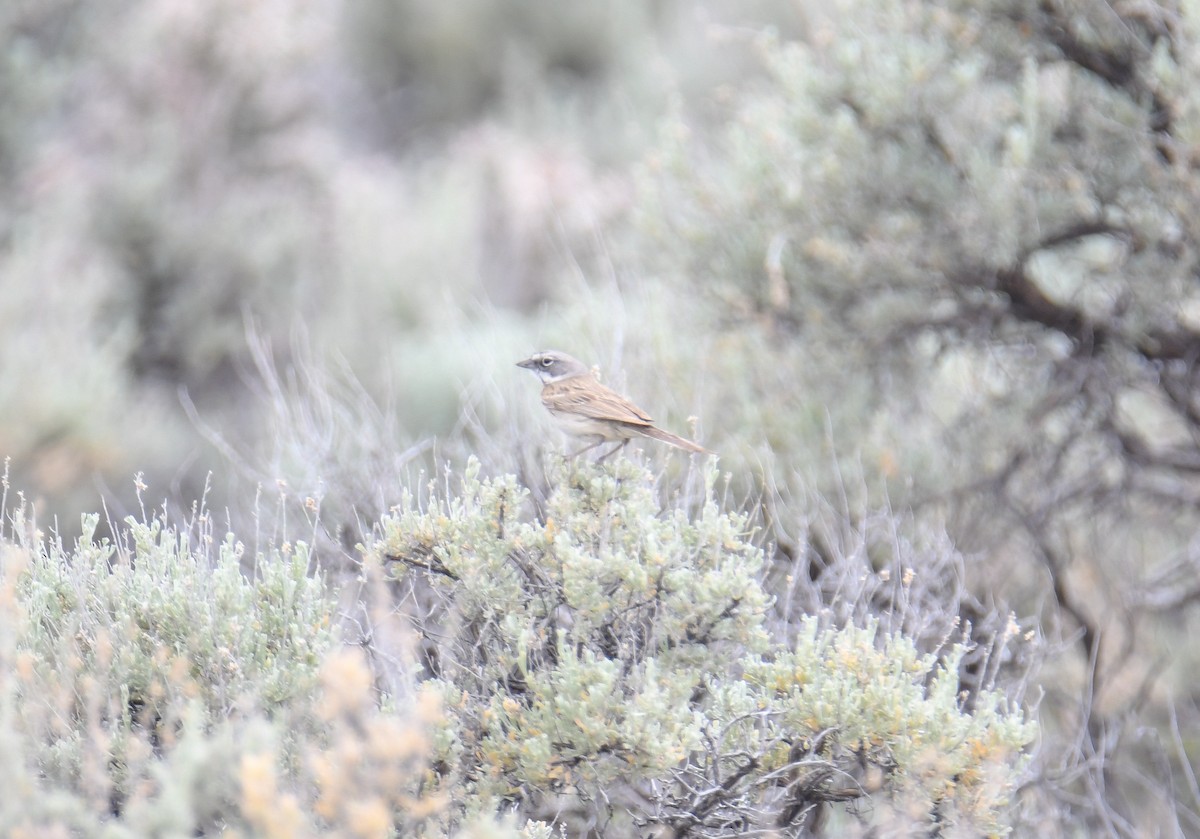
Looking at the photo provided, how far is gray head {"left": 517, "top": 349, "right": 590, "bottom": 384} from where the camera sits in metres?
6.07

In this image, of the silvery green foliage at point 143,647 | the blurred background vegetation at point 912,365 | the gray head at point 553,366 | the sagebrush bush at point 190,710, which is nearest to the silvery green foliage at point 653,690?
the sagebrush bush at point 190,710

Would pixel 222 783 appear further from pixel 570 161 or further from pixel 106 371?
pixel 570 161

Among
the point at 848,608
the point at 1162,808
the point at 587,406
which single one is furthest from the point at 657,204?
the point at 1162,808

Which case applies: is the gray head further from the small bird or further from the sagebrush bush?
the sagebrush bush

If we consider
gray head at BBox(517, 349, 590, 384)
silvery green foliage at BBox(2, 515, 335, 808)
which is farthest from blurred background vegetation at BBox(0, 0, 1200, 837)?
silvery green foliage at BBox(2, 515, 335, 808)

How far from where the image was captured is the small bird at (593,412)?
5.49 metres

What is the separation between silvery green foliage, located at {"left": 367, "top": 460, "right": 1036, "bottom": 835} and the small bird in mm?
494

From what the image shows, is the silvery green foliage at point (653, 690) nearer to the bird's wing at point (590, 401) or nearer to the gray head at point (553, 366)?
the bird's wing at point (590, 401)

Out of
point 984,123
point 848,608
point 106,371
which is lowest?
point 106,371

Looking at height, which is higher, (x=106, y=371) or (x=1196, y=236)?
(x=1196, y=236)

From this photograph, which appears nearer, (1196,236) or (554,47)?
(1196,236)

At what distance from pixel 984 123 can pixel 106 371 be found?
8.84m

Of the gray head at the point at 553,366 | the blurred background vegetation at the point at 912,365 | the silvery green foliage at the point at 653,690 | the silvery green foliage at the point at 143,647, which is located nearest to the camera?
the silvery green foliage at the point at 143,647

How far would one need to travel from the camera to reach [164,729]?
4184 millimetres
